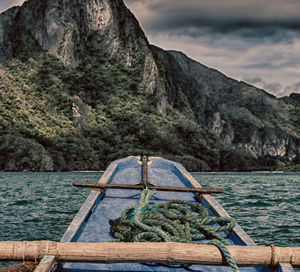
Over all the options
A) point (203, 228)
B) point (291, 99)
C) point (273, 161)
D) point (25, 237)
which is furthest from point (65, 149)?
point (291, 99)

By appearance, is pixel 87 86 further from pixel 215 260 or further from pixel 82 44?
pixel 215 260

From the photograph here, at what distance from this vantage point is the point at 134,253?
3.01 m

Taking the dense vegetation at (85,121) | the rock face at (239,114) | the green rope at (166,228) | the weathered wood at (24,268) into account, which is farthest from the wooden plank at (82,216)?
the rock face at (239,114)

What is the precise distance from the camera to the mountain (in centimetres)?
7819

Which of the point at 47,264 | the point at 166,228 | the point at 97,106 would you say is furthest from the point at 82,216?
the point at 97,106

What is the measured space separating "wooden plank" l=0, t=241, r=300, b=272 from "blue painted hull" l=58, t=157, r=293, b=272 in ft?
1.03

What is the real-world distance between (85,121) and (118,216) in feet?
287

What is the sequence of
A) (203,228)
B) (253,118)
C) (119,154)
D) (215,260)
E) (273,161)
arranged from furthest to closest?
(253,118) < (273,161) < (119,154) < (203,228) < (215,260)

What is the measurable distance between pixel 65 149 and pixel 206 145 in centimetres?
4270

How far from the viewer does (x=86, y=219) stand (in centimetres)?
500

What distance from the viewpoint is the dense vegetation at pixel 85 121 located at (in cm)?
7412

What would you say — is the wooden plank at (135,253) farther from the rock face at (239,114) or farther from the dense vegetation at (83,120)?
Result: the rock face at (239,114)

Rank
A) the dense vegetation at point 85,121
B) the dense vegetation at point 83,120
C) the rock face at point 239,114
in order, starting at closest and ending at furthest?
1. the dense vegetation at point 83,120
2. the dense vegetation at point 85,121
3. the rock face at point 239,114

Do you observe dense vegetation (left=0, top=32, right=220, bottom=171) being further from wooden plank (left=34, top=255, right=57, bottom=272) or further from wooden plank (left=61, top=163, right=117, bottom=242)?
wooden plank (left=34, top=255, right=57, bottom=272)
